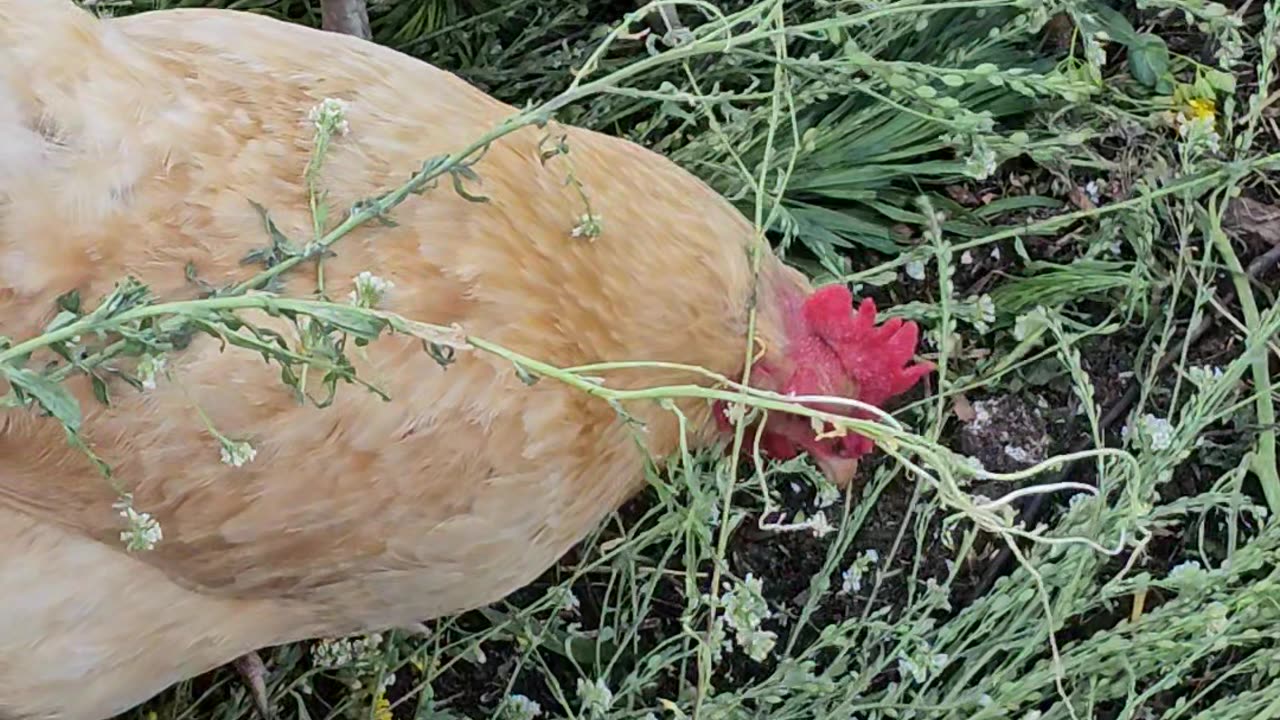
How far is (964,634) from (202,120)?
3.95ft

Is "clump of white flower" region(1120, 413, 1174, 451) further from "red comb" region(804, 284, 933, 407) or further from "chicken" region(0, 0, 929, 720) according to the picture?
"chicken" region(0, 0, 929, 720)

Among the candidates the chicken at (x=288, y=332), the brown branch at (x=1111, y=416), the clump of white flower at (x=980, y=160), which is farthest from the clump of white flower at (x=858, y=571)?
the clump of white flower at (x=980, y=160)

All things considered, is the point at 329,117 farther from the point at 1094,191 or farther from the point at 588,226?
the point at 1094,191

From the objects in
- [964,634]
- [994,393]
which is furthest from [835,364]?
[994,393]

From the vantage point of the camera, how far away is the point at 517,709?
183 centimetres

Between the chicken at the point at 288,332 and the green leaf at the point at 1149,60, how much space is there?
0.92 m

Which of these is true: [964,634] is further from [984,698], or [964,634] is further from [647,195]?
[647,195]

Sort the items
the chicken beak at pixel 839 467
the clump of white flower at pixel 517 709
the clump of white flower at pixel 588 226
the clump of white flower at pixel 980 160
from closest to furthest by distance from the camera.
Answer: the clump of white flower at pixel 588 226 < the clump of white flower at pixel 980 160 < the chicken beak at pixel 839 467 < the clump of white flower at pixel 517 709

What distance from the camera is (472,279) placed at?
1200 millimetres

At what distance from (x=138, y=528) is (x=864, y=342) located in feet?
2.47

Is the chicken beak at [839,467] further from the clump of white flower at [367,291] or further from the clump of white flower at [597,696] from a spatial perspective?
the clump of white flower at [367,291]

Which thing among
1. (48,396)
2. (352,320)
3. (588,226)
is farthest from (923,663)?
(48,396)

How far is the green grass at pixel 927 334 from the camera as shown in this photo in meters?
1.76

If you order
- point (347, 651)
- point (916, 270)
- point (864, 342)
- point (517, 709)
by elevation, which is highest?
point (864, 342)
